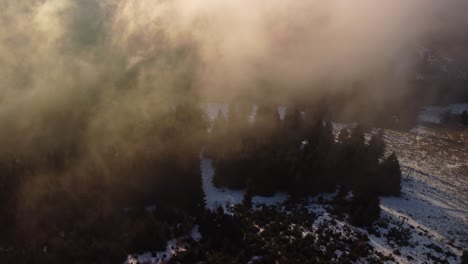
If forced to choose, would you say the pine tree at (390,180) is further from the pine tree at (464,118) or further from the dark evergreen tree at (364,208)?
the pine tree at (464,118)

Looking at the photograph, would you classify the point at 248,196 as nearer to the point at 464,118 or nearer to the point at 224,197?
the point at 224,197

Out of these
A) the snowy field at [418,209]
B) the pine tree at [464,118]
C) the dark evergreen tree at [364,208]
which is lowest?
the snowy field at [418,209]

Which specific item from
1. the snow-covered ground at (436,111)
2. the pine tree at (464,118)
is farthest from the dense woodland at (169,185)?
the pine tree at (464,118)

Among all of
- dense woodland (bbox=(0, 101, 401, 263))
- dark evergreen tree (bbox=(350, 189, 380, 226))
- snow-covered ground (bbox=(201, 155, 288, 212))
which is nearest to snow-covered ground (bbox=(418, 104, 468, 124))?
Answer: dense woodland (bbox=(0, 101, 401, 263))

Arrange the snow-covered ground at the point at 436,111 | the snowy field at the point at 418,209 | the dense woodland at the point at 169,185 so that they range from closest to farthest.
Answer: the dense woodland at the point at 169,185 → the snowy field at the point at 418,209 → the snow-covered ground at the point at 436,111

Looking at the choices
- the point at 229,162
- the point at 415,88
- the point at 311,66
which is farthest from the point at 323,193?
the point at 415,88

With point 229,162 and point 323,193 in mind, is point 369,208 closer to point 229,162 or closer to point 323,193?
point 323,193

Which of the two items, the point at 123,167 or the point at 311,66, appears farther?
the point at 311,66

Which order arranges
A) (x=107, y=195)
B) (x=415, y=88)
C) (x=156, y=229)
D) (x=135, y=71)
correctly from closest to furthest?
(x=156, y=229)
(x=107, y=195)
(x=135, y=71)
(x=415, y=88)

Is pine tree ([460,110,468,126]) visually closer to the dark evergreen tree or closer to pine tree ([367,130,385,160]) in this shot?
pine tree ([367,130,385,160])
